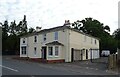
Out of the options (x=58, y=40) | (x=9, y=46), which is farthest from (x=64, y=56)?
(x=9, y=46)

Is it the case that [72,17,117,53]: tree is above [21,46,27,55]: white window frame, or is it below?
above

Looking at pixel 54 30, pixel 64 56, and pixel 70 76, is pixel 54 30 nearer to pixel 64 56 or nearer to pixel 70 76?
pixel 64 56

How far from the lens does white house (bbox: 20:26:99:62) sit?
4559 centimetres

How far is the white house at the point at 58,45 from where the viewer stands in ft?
→ 150

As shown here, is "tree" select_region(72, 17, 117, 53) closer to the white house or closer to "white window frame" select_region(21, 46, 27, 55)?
the white house

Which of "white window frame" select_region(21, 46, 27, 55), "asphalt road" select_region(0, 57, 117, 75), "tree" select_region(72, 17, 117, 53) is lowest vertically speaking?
"asphalt road" select_region(0, 57, 117, 75)

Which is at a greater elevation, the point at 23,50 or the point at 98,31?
the point at 98,31

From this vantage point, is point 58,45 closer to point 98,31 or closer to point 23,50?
point 23,50

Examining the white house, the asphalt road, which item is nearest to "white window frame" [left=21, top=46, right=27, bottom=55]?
the white house

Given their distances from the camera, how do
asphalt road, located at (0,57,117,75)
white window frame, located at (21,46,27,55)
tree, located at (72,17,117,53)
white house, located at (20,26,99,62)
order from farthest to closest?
tree, located at (72,17,117,53) < white window frame, located at (21,46,27,55) < white house, located at (20,26,99,62) < asphalt road, located at (0,57,117,75)

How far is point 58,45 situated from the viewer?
45625 millimetres

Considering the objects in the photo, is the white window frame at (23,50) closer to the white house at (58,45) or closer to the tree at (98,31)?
the white house at (58,45)

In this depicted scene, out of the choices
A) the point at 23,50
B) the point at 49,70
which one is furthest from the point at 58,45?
the point at 49,70

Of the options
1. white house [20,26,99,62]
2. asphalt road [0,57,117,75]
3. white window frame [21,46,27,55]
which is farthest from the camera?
white window frame [21,46,27,55]
